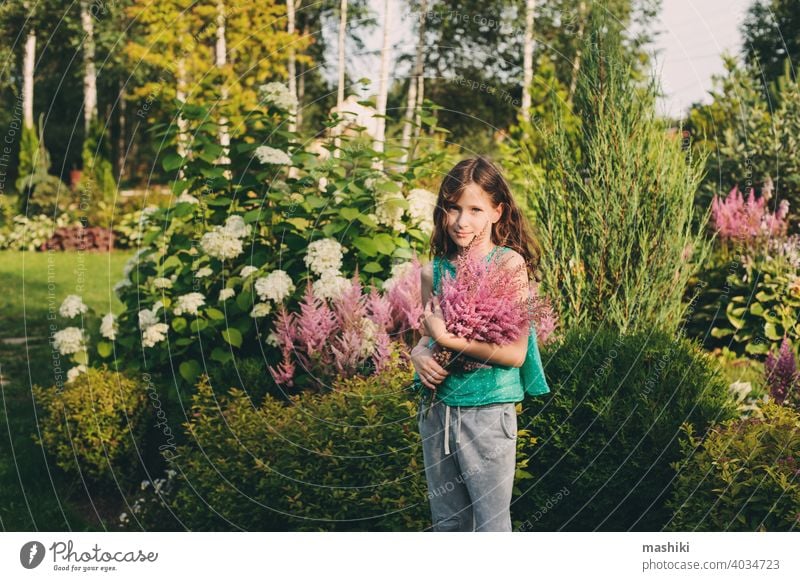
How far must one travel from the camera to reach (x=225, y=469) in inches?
177

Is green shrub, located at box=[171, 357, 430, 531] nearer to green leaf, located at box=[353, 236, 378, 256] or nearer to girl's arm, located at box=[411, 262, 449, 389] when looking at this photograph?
green leaf, located at box=[353, 236, 378, 256]

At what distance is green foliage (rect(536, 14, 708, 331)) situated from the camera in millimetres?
4738

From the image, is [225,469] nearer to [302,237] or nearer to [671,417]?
[302,237]

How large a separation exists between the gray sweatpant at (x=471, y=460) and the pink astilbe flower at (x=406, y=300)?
1.48 meters

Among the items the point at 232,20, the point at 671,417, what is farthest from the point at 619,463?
the point at 232,20

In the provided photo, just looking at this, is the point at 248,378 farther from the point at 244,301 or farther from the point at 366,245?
the point at 366,245

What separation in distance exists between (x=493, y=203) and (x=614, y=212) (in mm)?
1822

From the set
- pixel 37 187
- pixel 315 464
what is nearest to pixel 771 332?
pixel 315 464

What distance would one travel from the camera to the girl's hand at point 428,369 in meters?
2.88

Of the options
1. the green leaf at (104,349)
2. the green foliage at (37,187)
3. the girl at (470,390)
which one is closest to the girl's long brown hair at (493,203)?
the girl at (470,390)

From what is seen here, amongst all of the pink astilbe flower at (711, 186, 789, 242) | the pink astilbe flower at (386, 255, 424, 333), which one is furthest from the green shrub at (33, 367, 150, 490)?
the pink astilbe flower at (711, 186, 789, 242)

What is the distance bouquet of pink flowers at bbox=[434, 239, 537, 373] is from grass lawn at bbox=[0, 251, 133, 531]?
293cm

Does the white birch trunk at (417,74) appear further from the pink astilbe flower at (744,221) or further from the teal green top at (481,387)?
the pink astilbe flower at (744,221)

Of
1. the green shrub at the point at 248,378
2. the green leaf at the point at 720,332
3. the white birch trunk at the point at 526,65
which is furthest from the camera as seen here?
the white birch trunk at the point at 526,65
